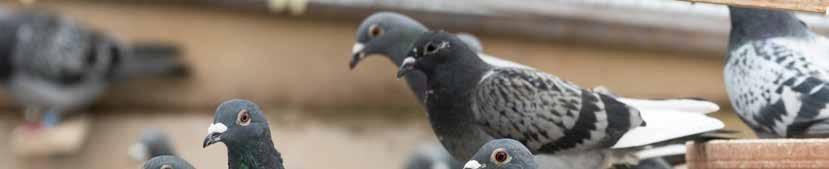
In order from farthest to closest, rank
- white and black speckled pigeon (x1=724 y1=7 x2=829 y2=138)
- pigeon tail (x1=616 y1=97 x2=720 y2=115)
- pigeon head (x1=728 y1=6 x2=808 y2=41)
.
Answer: pigeon head (x1=728 y1=6 x2=808 y2=41)
pigeon tail (x1=616 y1=97 x2=720 y2=115)
white and black speckled pigeon (x1=724 y1=7 x2=829 y2=138)

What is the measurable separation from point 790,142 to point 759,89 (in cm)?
98

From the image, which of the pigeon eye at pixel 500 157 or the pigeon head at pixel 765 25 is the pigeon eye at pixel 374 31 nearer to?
the pigeon head at pixel 765 25

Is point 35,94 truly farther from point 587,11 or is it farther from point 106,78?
point 587,11

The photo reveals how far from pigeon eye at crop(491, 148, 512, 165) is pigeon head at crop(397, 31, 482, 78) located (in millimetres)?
818

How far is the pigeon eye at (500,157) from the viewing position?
4.00 m

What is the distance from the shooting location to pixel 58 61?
1133cm

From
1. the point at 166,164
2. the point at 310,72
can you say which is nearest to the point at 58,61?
the point at 310,72

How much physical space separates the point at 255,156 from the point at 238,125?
105 millimetres

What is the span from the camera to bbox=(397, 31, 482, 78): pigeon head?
479cm

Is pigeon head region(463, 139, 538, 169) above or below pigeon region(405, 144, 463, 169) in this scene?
above

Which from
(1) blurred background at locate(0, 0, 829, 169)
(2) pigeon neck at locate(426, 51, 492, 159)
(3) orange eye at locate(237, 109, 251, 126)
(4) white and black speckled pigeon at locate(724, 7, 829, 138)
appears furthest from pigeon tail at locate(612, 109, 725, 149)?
(1) blurred background at locate(0, 0, 829, 169)

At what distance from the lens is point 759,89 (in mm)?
4848

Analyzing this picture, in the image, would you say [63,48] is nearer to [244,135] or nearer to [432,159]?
[432,159]

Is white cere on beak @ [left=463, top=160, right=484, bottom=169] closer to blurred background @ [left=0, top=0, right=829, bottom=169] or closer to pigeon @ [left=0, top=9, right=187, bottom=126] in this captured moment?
blurred background @ [left=0, top=0, right=829, bottom=169]
